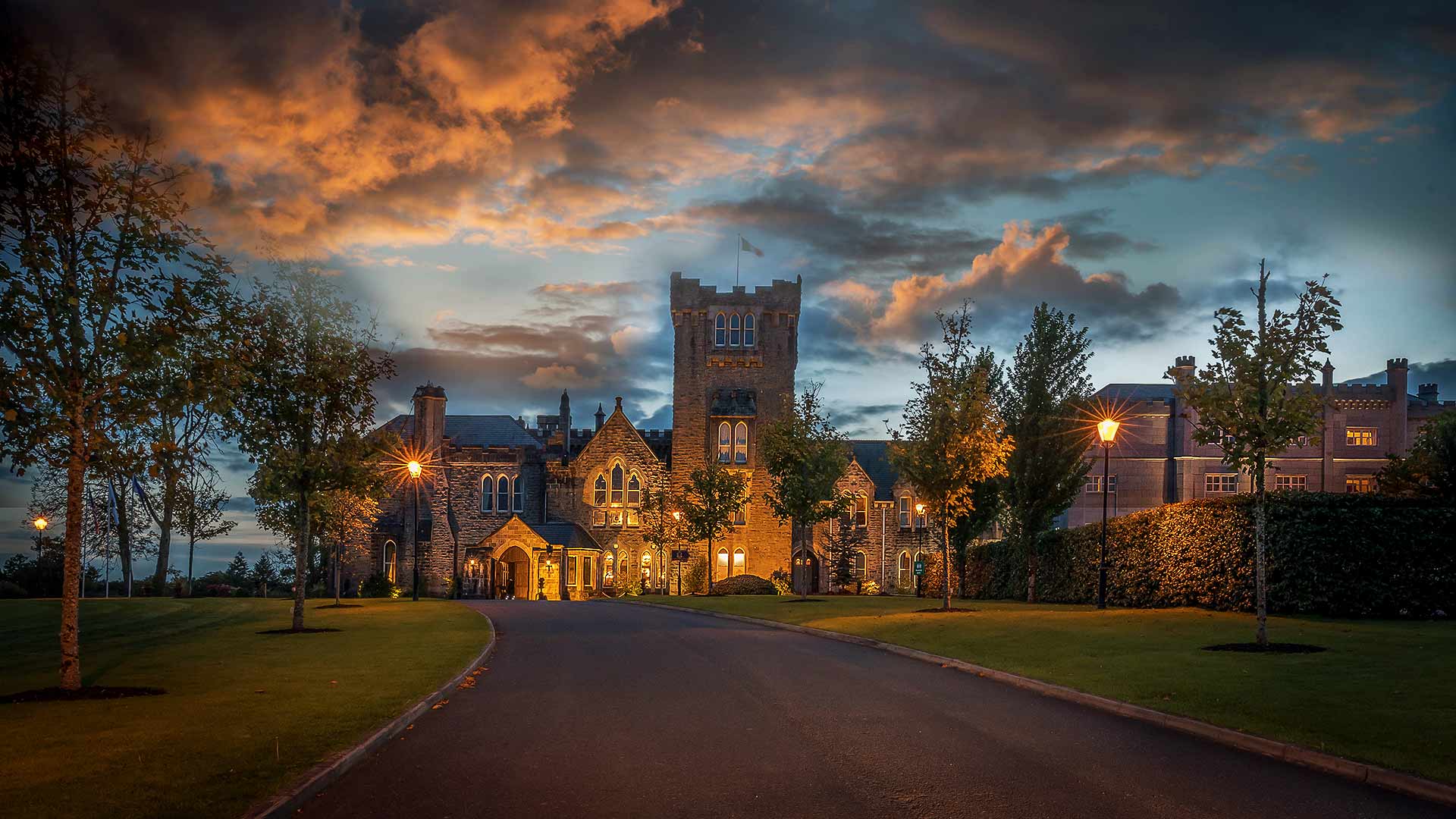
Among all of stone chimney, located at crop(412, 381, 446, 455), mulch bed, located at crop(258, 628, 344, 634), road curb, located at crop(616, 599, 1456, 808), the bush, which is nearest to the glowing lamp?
road curb, located at crop(616, 599, 1456, 808)

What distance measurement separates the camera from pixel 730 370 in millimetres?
73938

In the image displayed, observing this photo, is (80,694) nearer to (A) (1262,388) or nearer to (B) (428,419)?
(A) (1262,388)

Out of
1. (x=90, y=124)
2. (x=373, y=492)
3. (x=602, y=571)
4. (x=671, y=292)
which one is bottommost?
(x=602, y=571)

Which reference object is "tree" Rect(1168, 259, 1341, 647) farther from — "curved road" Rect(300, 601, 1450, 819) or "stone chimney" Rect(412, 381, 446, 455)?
"stone chimney" Rect(412, 381, 446, 455)

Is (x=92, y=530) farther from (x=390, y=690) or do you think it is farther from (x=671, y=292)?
(x=390, y=690)

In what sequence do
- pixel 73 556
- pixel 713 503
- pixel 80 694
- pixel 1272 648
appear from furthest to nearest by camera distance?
pixel 713 503, pixel 1272 648, pixel 80 694, pixel 73 556

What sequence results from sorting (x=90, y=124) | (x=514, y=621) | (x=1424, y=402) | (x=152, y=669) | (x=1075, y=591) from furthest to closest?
(x=1424, y=402) < (x=1075, y=591) < (x=514, y=621) < (x=152, y=669) < (x=90, y=124)

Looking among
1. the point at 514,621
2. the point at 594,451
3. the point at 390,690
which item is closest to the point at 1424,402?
the point at 594,451

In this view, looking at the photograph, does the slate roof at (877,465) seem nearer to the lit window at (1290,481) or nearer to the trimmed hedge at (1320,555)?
the lit window at (1290,481)

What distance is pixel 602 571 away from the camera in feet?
232

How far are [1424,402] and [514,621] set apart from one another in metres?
70.6

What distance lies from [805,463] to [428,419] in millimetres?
34271

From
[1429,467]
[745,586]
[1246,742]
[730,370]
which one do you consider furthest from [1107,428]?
[730,370]

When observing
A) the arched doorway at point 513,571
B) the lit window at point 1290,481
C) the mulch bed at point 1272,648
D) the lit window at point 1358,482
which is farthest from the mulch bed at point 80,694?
the lit window at point 1358,482
